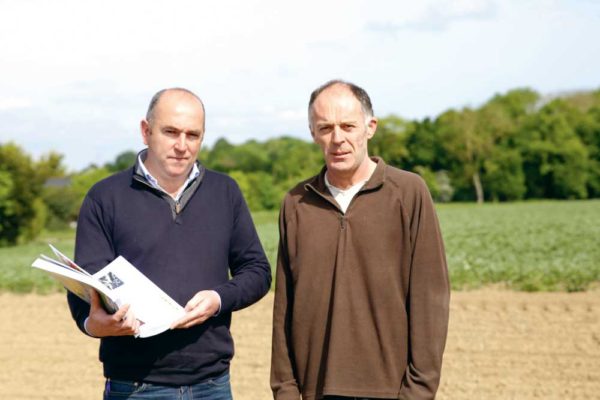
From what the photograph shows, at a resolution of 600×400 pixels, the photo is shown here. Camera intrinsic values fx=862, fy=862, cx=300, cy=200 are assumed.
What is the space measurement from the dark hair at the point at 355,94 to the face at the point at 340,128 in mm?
18

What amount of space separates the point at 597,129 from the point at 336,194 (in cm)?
8582

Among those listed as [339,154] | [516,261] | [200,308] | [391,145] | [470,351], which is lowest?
[470,351]

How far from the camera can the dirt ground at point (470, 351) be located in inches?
307

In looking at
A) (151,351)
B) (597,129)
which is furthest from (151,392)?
(597,129)

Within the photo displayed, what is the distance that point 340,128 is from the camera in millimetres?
3162

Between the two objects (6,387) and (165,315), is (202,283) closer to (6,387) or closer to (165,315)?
(165,315)

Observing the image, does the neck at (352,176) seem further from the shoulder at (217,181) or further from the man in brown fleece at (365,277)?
the shoulder at (217,181)

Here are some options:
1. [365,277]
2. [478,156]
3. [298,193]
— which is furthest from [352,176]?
[478,156]

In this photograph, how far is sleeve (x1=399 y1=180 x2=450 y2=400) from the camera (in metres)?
3.12

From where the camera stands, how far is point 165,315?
3.22 meters

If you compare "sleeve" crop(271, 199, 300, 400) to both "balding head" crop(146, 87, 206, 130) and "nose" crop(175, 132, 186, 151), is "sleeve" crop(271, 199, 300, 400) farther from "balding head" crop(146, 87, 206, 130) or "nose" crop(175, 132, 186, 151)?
"balding head" crop(146, 87, 206, 130)

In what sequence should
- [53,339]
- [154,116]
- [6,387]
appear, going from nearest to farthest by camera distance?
[154,116]
[6,387]
[53,339]

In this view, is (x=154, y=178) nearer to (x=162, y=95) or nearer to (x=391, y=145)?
(x=162, y=95)

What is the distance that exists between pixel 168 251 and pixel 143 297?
21cm
